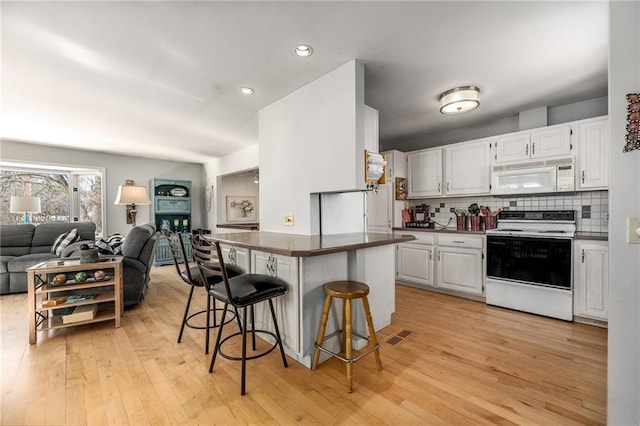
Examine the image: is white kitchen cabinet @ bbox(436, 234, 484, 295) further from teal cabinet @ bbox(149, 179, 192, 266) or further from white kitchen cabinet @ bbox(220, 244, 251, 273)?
teal cabinet @ bbox(149, 179, 192, 266)

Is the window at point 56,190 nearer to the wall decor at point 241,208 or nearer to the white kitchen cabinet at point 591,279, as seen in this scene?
the wall decor at point 241,208

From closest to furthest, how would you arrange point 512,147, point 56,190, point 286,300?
point 286,300, point 512,147, point 56,190

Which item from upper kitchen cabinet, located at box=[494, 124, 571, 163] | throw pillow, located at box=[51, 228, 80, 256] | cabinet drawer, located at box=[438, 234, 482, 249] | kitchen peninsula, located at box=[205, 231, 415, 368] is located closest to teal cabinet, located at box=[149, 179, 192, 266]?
throw pillow, located at box=[51, 228, 80, 256]

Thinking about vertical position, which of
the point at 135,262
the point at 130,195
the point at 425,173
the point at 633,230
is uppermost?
the point at 425,173

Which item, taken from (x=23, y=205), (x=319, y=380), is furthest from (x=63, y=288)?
(x=23, y=205)

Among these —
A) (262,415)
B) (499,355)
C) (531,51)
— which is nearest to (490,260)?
(499,355)

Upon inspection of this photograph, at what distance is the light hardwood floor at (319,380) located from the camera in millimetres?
1522

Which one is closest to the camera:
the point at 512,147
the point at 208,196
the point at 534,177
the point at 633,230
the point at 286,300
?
the point at 633,230

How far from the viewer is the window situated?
15.4ft

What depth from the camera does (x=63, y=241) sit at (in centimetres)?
403

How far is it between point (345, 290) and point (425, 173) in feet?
9.43

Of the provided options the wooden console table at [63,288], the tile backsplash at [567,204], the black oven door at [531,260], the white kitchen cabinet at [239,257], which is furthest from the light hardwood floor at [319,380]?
the tile backsplash at [567,204]

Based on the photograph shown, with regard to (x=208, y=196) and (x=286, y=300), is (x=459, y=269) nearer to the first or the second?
(x=286, y=300)

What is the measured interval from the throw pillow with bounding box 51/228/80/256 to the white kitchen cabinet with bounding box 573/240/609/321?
6292mm
